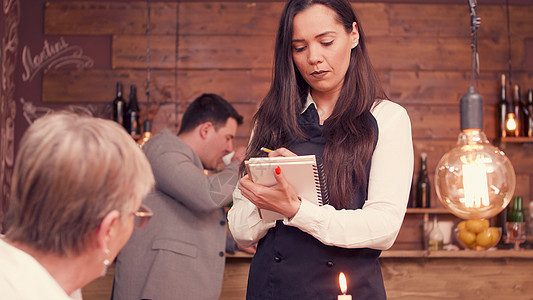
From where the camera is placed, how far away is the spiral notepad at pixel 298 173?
138 centimetres

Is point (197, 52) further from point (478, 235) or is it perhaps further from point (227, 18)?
point (478, 235)

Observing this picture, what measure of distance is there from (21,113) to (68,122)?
385 cm

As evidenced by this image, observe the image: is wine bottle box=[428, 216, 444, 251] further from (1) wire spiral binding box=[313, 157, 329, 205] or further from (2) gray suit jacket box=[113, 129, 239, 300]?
(1) wire spiral binding box=[313, 157, 329, 205]

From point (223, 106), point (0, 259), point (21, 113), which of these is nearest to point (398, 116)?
point (0, 259)

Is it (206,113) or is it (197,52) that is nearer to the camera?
(206,113)

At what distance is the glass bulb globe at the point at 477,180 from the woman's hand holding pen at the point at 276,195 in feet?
1.61

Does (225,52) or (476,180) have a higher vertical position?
(225,52)

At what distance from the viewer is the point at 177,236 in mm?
2697

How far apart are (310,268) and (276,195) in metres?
0.25

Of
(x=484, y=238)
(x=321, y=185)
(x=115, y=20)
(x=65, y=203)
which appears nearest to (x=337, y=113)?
(x=321, y=185)

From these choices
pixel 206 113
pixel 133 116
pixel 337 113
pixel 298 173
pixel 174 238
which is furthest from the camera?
pixel 133 116

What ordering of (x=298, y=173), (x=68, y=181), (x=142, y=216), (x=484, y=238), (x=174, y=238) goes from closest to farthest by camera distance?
(x=68, y=181)
(x=142, y=216)
(x=298, y=173)
(x=174, y=238)
(x=484, y=238)

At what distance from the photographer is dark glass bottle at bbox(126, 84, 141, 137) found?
4297 mm

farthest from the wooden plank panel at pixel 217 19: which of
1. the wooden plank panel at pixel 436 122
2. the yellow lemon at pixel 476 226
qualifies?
the yellow lemon at pixel 476 226
